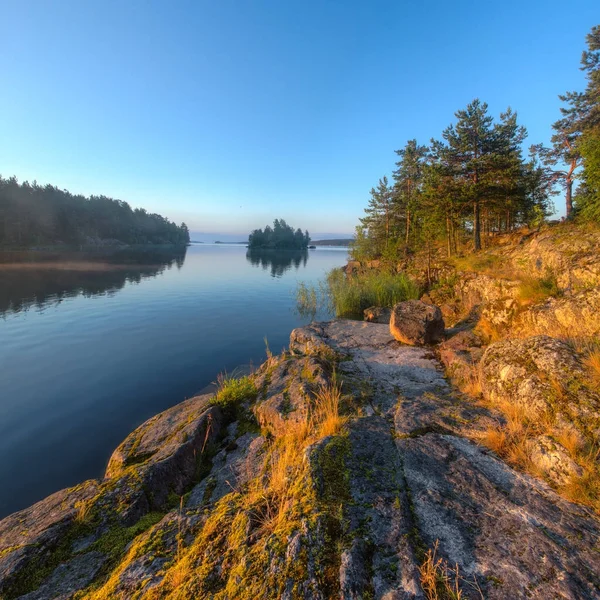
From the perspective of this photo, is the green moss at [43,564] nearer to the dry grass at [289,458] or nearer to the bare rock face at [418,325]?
the dry grass at [289,458]

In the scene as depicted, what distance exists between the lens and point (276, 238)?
18738 centimetres

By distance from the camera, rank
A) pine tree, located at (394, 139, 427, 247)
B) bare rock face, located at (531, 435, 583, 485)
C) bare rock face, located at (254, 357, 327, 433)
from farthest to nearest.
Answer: pine tree, located at (394, 139, 427, 247) → bare rock face, located at (254, 357, 327, 433) → bare rock face, located at (531, 435, 583, 485)

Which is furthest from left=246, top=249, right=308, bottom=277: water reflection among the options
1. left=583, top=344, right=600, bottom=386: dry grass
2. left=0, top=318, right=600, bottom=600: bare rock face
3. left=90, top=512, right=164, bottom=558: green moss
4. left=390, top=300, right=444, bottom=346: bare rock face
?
left=90, top=512, right=164, bottom=558: green moss

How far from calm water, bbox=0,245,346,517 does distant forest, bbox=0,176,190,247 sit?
74.3m

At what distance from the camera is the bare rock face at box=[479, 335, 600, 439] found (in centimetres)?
399

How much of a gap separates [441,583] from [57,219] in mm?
127415

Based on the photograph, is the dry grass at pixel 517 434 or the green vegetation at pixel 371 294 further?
the green vegetation at pixel 371 294

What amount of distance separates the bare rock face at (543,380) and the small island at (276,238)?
183m

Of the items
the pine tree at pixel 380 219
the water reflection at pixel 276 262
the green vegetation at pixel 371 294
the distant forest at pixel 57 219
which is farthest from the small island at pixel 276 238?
the green vegetation at pixel 371 294

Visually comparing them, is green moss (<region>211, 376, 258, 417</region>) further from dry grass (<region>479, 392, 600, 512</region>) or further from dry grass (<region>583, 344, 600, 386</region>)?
dry grass (<region>583, 344, 600, 386</region>)

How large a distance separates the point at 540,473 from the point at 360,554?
9.41 ft

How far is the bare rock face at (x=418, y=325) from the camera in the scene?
9953 millimetres

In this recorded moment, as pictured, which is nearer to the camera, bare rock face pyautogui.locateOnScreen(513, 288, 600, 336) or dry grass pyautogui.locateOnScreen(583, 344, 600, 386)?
dry grass pyautogui.locateOnScreen(583, 344, 600, 386)

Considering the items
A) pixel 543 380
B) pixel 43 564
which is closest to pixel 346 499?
pixel 43 564
